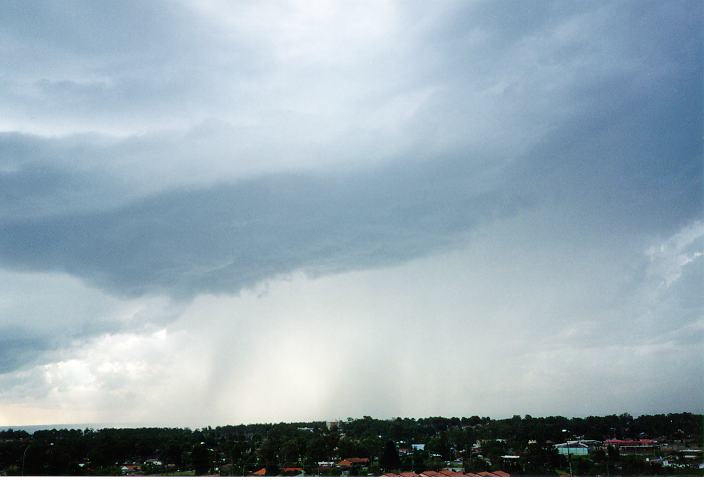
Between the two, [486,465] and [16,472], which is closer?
[16,472]

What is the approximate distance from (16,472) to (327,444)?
1289cm

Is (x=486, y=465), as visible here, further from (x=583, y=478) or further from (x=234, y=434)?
(x=234, y=434)

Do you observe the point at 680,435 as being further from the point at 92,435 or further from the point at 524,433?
the point at 92,435

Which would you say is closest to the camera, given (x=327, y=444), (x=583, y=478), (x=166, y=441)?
(x=583, y=478)

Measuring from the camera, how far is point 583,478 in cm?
2008

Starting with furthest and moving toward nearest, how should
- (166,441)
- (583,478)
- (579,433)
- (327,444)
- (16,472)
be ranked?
(579,433), (166,441), (327,444), (16,472), (583,478)

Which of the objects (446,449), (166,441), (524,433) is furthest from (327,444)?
(524,433)

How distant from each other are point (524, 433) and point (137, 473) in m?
19.2

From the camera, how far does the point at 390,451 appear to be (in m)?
26.7

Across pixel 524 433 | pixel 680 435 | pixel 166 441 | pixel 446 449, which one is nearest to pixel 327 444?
pixel 446 449

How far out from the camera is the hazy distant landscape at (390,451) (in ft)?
78.3

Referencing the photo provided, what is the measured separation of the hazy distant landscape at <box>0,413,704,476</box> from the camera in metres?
23.9

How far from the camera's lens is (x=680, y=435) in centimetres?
2870

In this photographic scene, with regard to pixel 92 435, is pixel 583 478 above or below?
below
